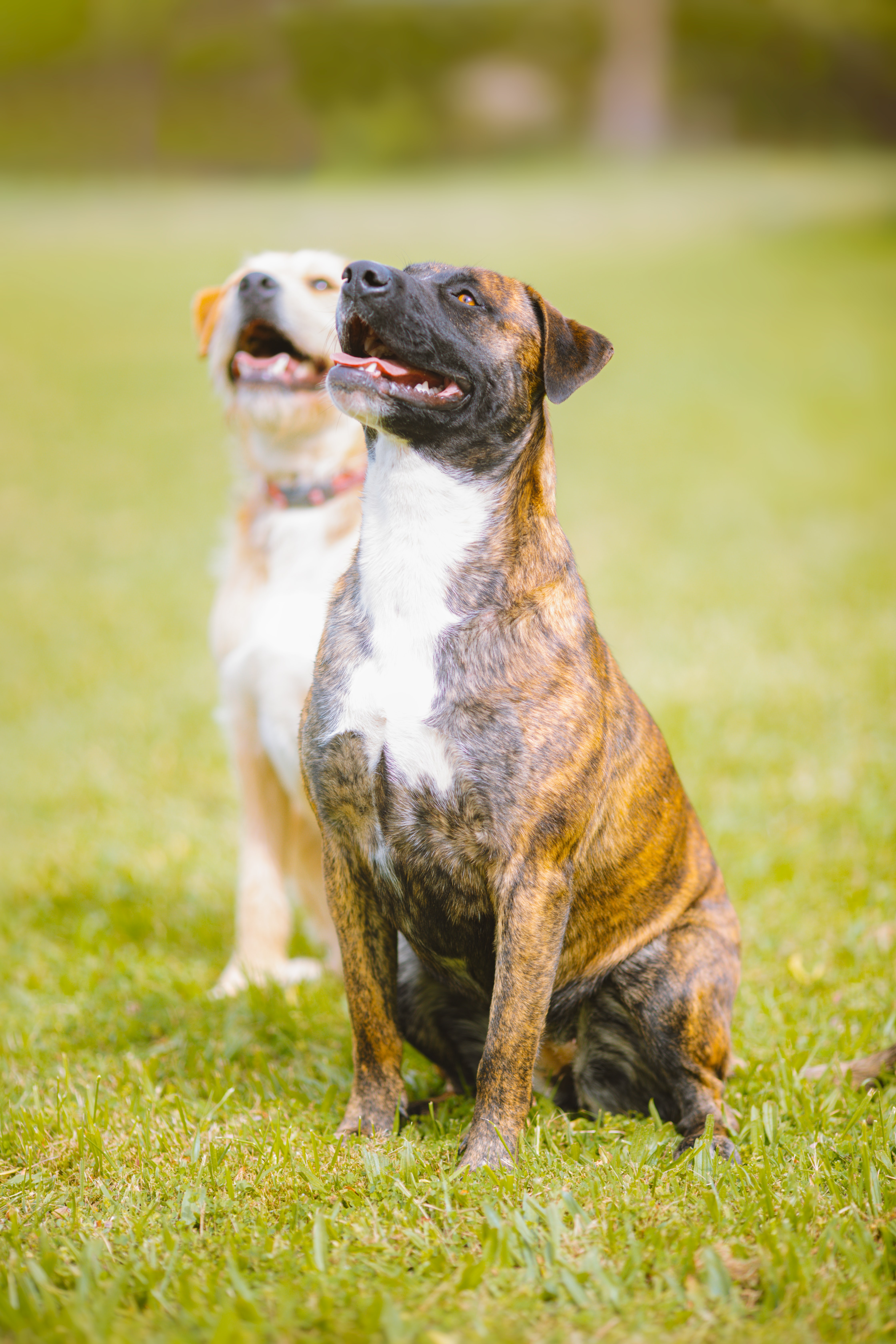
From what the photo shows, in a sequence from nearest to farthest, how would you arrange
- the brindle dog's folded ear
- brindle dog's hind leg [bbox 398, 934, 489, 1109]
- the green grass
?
the green grass < the brindle dog's folded ear < brindle dog's hind leg [bbox 398, 934, 489, 1109]

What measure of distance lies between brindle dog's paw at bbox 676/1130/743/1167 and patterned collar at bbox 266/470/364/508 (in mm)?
2072

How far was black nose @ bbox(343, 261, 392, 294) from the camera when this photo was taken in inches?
90.4

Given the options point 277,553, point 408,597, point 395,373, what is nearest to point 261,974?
point 277,553

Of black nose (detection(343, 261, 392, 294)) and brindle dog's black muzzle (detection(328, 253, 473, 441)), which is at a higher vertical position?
black nose (detection(343, 261, 392, 294))

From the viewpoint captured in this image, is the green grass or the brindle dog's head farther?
the brindle dog's head

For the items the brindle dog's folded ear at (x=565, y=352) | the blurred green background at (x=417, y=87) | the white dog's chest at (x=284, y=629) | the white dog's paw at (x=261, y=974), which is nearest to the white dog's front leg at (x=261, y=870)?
the white dog's paw at (x=261, y=974)

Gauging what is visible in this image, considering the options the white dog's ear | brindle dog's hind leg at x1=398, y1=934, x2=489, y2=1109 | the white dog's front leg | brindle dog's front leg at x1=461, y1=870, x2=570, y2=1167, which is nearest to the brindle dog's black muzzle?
brindle dog's front leg at x1=461, y1=870, x2=570, y2=1167

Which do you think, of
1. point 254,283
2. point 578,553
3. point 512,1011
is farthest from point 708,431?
point 512,1011

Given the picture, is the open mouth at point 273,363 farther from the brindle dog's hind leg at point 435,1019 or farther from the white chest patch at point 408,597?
the brindle dog's hind leg at point 435,1019

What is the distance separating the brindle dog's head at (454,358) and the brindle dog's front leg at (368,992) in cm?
94

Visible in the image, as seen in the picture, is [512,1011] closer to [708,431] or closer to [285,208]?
[708,431]

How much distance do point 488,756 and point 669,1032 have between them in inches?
32.1

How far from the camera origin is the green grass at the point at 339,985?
6.34 feet

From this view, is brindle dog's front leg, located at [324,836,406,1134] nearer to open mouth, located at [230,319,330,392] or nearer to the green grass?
the green grass
